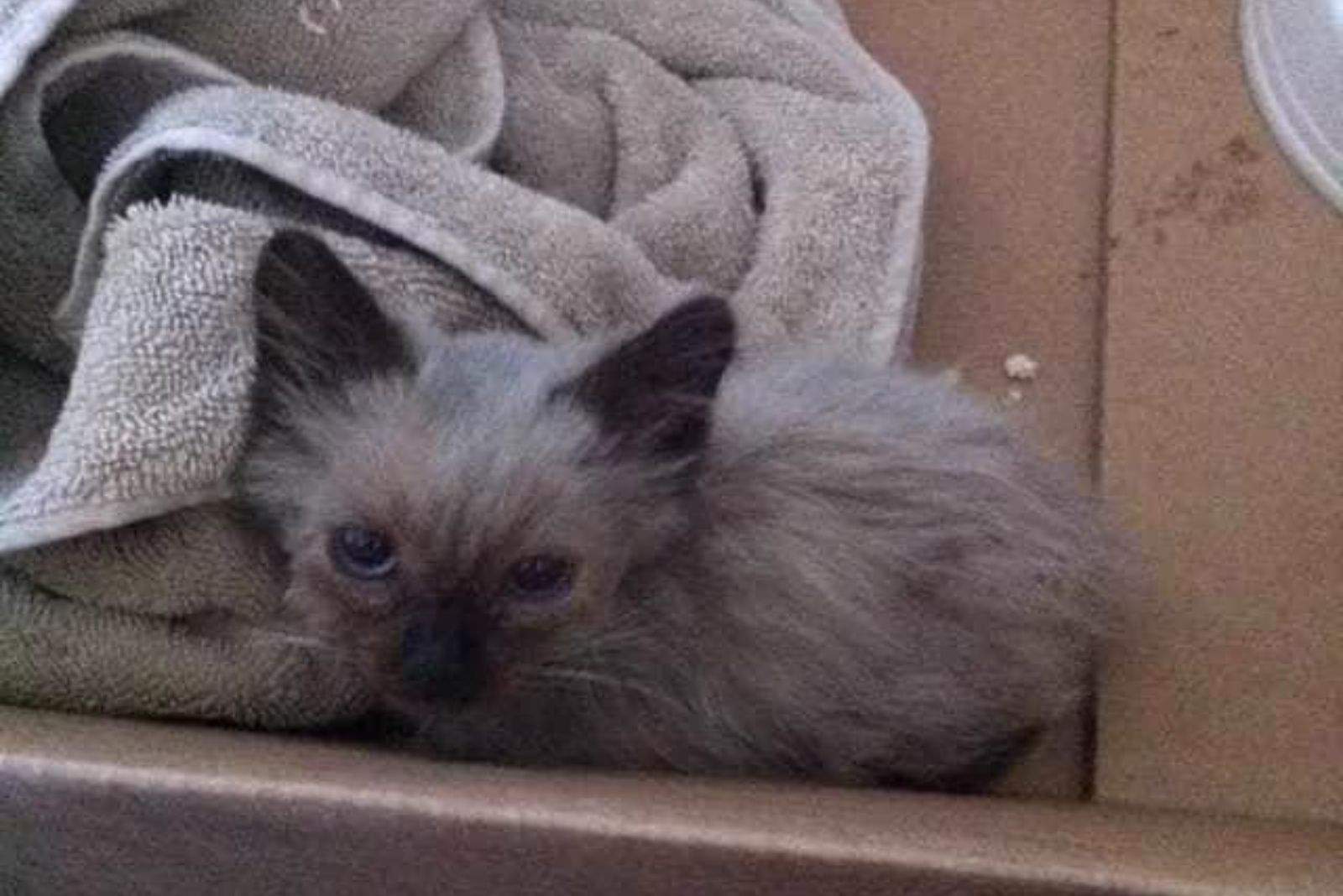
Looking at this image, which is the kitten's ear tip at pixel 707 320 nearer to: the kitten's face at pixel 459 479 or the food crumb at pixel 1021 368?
the kitten's face at pixel 459 479

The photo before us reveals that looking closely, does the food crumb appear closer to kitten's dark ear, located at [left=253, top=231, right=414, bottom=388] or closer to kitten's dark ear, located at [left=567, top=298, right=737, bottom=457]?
kitten's dark ear, located at [left=567, top=298, right=737, bottom=457]

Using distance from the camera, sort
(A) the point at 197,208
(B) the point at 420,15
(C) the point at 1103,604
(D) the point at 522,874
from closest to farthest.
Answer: (D) the point at 522,874, (A) the point at 197,208, (C) the point at 1103,604, (B) the point at 420,15

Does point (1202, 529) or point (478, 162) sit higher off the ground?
point (478, 162)

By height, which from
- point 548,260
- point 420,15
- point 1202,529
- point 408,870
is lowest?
point 1202,529

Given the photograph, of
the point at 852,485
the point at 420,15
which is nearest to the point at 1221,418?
the point at 852,485

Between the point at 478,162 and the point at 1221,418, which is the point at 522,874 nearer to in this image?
the point at 478,162

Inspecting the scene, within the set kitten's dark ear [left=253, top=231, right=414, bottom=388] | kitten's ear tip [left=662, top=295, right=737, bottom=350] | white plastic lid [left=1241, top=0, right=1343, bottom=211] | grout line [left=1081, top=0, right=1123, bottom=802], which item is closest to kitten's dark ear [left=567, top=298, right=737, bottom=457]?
kitten's ear tip [left=662, top=295, right=737, bottom=350]

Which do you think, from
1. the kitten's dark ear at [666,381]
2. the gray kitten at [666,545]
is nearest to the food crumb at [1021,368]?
the gray kitten at [666,545]
